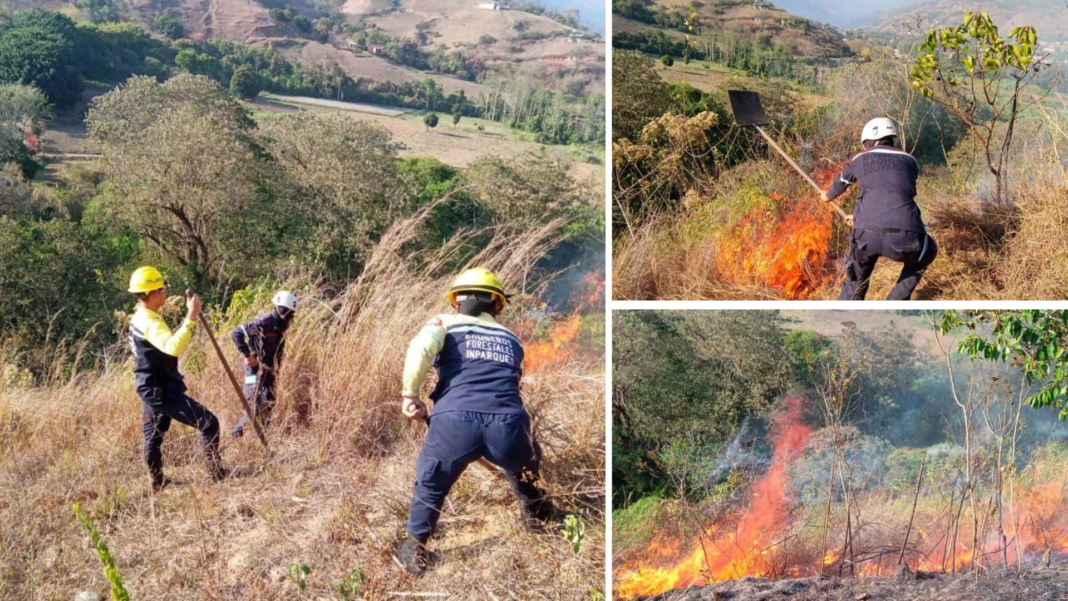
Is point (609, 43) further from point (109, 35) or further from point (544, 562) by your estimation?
point (109, 35)

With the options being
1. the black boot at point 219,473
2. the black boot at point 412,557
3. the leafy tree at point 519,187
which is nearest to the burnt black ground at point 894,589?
the black boot at point 412,557

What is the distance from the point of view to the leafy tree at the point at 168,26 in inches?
1785

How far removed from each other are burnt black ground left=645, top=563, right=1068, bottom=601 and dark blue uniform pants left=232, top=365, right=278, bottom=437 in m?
2.98

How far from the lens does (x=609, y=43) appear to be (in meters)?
2.57

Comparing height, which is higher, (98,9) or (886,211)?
(98,9)

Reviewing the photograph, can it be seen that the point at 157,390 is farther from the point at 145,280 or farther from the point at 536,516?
the point at 536,516

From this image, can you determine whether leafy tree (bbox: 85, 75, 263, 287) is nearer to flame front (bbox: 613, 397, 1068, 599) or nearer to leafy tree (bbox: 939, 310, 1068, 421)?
flame front (bbox: 613, 397, 1068, 599)

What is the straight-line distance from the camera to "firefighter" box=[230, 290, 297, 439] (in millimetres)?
5496

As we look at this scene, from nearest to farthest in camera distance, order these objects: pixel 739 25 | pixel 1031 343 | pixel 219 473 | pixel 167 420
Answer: pixel 1031 343 → pixel 219 473 → pixel 167 420 → pixel 739 25

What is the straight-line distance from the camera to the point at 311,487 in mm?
4516

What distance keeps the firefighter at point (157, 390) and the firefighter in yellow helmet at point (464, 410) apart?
5.72 ft

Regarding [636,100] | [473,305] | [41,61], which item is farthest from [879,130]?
[41,61]

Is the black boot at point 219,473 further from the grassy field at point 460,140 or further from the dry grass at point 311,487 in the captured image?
the grassy field at point 460,140

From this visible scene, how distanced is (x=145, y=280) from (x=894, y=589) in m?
4.51
